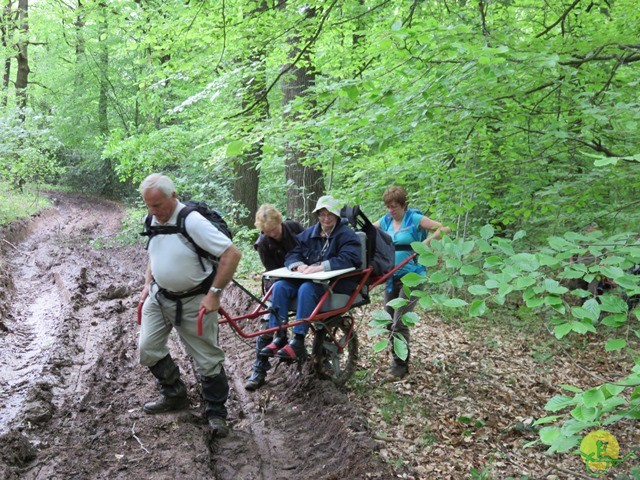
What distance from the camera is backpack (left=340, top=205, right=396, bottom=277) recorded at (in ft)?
18.7

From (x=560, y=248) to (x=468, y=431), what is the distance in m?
3.09

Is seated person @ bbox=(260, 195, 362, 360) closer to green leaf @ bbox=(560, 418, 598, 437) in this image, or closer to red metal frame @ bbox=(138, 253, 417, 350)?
red metal frame @ bbox=(138, 253, 417, 350)

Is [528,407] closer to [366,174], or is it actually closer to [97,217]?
[366,174]

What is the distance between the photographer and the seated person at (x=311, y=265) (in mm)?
5395

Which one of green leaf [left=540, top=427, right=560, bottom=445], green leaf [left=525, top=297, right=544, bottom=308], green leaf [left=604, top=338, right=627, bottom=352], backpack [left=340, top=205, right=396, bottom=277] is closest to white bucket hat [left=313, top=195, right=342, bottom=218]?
backpack [left=340, top=205, right=396, bottom=277]

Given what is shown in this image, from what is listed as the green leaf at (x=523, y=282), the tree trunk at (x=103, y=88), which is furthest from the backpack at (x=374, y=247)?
the tree trunk at (x=103, y=88)

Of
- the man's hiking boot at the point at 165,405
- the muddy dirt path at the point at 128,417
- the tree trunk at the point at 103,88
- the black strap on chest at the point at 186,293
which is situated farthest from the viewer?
the tree trunk at the point at 103,88

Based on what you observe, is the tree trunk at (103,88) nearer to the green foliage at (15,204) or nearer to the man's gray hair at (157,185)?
the green foliage at (15,204)

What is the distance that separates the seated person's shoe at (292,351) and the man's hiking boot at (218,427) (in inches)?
32.0

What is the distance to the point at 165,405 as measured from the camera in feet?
17.0

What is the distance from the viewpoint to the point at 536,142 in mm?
5957

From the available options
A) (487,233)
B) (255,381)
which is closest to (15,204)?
(255,381)

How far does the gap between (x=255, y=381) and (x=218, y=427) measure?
1.13m

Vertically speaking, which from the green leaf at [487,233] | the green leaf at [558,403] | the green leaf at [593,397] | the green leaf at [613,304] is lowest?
the green leaf at [558,403]
